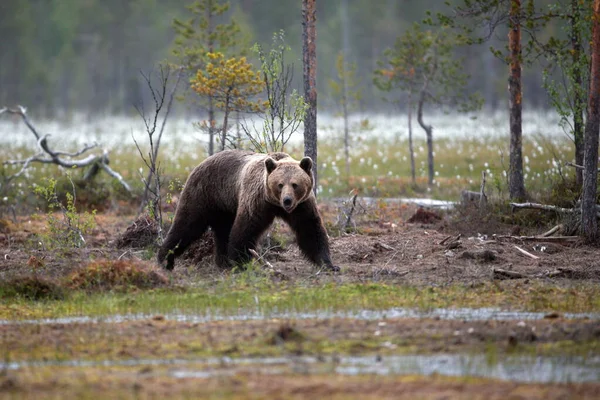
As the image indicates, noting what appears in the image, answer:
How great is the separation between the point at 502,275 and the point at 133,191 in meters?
11.6

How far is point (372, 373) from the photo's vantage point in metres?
6.48

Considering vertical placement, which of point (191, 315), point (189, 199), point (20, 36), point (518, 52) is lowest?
point (191, 315)

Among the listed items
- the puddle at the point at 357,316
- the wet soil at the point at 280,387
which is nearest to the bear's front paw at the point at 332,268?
the puddle at the point at 357,316

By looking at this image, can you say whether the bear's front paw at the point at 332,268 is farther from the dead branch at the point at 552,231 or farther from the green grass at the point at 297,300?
the dead branch at the point at 552,231

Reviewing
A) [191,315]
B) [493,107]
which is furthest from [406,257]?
[493,107]

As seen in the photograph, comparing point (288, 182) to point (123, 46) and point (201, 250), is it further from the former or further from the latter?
point (123, 46)

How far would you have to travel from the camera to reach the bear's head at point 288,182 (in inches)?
410

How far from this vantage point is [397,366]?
667cm

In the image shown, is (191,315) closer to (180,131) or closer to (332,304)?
(332,304)

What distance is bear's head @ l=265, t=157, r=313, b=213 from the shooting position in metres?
10.4

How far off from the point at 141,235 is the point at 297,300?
5.05 metres

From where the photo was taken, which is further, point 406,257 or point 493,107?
point 493,107

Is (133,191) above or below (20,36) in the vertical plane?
below

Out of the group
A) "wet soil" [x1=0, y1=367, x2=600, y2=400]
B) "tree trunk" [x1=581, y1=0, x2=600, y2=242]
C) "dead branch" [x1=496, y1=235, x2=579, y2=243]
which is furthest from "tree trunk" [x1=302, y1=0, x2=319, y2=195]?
"wet soil" [x1=0, y1=367, x2=600, y2=400]
